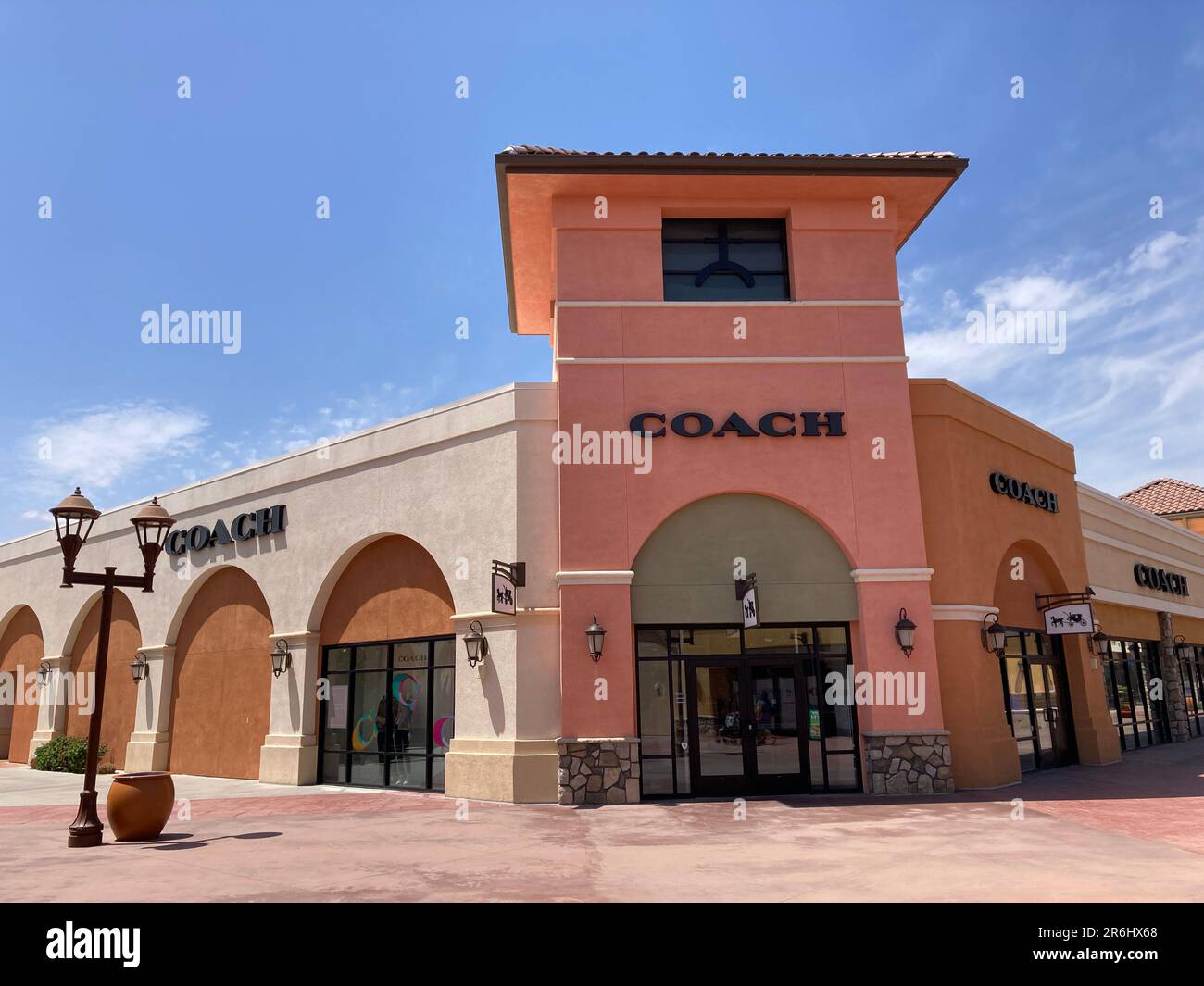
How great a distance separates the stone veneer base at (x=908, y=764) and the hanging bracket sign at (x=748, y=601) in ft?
9.08

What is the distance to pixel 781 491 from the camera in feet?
49.2

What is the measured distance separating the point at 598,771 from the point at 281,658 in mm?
8351

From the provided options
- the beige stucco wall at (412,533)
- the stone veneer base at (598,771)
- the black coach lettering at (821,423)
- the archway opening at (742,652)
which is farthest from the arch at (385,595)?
the black coach lettering at (821,423)

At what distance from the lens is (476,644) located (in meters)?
15.2

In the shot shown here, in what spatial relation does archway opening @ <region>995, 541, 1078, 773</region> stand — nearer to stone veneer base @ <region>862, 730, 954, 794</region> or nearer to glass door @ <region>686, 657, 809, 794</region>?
stone veneer base @ <region>862, 730, 954, 794</region>

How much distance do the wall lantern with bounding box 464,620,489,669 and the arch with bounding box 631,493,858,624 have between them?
9.13 feet

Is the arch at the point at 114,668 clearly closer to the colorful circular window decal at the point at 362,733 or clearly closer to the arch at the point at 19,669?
the arch at the point at 19,669

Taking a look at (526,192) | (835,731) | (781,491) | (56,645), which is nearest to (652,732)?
(835,731)

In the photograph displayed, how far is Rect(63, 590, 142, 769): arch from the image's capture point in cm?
2241

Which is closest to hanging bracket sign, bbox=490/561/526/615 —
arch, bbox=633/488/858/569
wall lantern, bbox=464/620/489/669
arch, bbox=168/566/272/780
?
wall lantern, bbox=464/620/489/669

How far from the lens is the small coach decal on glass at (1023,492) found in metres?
17.1

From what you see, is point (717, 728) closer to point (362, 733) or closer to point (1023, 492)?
point (362, 733)

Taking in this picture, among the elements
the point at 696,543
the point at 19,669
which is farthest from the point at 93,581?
the point at 19,669
